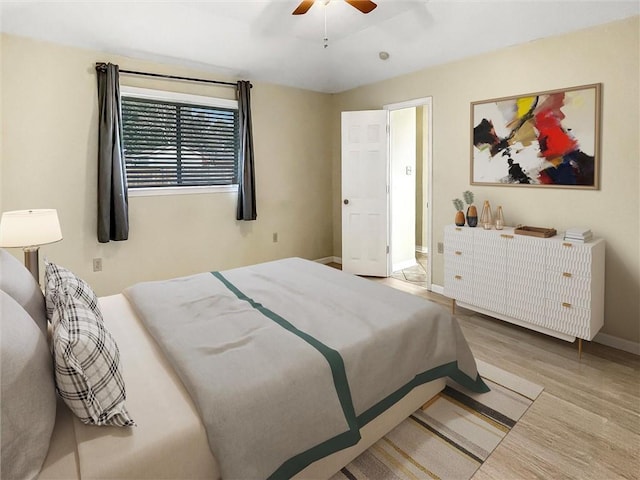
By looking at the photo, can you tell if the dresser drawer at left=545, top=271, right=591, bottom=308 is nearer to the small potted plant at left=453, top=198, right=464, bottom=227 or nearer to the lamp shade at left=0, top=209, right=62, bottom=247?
the small potted plant at left=453, top=198, right=464, bottom=227

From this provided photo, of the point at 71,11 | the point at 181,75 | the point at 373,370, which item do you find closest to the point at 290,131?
the point at 181,75

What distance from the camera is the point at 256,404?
134cm

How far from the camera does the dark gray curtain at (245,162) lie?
4320 mm

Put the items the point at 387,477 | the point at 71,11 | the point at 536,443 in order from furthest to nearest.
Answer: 1. the point at 71,11
2. the point at 536,443
3. the point at 387,477

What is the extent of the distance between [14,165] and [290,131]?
9.39 feet

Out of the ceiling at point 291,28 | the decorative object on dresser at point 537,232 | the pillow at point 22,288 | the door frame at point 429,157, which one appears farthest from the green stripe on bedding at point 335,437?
the ceiling at point 291,28

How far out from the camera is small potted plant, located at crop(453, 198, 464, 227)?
3545mm

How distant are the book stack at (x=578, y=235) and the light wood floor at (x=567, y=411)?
82 cm

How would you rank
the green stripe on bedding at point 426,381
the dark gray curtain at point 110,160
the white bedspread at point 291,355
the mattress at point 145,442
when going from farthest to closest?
the dark gray curtain at point 110,160
the green stripe on bedding at point 426,381
the white bedspread at point 291,355
the mattress at point 145,442

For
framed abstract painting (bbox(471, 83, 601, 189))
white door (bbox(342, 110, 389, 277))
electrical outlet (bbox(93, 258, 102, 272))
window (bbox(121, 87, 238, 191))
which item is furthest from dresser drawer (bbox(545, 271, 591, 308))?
electrical outlet (bbox(93, 258, 102, 272))

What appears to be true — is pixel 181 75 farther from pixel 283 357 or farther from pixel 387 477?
pixel 387 477

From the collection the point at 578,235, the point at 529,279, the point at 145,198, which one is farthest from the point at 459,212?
the point at 145,198

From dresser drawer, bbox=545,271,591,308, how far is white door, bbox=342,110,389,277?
→ 213cm

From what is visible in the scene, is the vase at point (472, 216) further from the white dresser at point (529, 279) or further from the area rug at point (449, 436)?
the area rug at point (449, 436)
